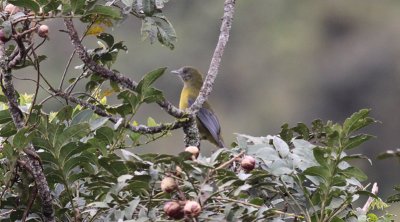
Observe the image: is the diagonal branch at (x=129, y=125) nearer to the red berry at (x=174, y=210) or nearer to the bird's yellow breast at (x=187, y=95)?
the red berry at (x=174, y=210)

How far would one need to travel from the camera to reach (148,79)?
179cm

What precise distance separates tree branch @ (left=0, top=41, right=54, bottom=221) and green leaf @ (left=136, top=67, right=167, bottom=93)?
0.23m

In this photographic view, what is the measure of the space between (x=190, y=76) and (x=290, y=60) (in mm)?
20339

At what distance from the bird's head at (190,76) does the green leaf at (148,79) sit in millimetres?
3867

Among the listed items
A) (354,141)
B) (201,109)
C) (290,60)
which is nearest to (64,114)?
(354,141)

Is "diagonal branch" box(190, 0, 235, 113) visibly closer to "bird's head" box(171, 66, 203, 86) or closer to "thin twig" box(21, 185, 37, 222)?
"thin twig" box(21, 185, 37, 222)

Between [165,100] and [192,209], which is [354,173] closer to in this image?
[192,209]

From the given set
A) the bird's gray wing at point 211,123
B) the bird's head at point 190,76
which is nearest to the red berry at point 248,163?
the bird's gray wing at point 211,123

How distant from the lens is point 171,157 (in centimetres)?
152

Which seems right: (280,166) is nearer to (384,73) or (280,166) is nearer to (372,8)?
(384,73)

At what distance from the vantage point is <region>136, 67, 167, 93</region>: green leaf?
1777 millimetres

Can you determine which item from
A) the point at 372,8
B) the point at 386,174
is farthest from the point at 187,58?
the point at 372,8

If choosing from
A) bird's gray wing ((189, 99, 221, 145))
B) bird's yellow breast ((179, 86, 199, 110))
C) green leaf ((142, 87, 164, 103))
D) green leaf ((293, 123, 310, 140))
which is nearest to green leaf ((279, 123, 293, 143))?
green leaf ((293, 123, 310, 140))

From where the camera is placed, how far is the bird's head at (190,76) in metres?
5.72
